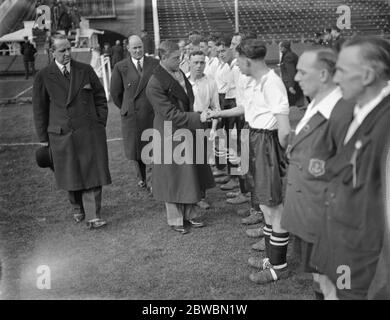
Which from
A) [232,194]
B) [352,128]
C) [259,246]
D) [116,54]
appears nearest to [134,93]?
[232,194]

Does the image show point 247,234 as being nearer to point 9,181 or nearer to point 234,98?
point 234,98

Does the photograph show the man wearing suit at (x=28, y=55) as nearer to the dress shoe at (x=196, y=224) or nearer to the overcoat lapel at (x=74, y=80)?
the overcoat lapel at (x=74, y=80)

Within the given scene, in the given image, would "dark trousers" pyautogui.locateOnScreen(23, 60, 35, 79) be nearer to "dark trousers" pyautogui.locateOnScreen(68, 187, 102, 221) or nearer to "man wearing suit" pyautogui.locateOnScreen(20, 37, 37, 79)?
"man wearing suit" pyautogui.locateOnScreen(20, 37, 37, 79)

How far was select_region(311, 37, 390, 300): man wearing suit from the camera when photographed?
207 cm

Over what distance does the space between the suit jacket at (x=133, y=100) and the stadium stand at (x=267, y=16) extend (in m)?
2.99

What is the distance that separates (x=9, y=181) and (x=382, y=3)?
6986 mm

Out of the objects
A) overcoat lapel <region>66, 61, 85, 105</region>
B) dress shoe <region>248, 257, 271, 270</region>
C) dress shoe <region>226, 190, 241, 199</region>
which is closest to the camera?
dress shoe <region>248, 257, 271, 270</region>

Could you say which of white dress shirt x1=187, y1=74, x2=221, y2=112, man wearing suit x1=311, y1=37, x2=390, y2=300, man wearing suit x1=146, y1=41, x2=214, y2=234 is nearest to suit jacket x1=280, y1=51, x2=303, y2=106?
white dress shirt x1=187, y1=74, x2=221, y2=112

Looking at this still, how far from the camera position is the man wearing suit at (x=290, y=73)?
415 inches

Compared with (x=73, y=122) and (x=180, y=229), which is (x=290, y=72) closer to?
(x=180, y=229)

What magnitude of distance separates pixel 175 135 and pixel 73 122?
0.96 m

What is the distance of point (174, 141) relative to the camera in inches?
177

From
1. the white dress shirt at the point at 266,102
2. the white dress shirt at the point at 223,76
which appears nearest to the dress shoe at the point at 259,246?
the white dress shirt at the point at 266,102

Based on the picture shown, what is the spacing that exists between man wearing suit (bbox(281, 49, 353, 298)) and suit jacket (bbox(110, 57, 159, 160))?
348 centimetres
